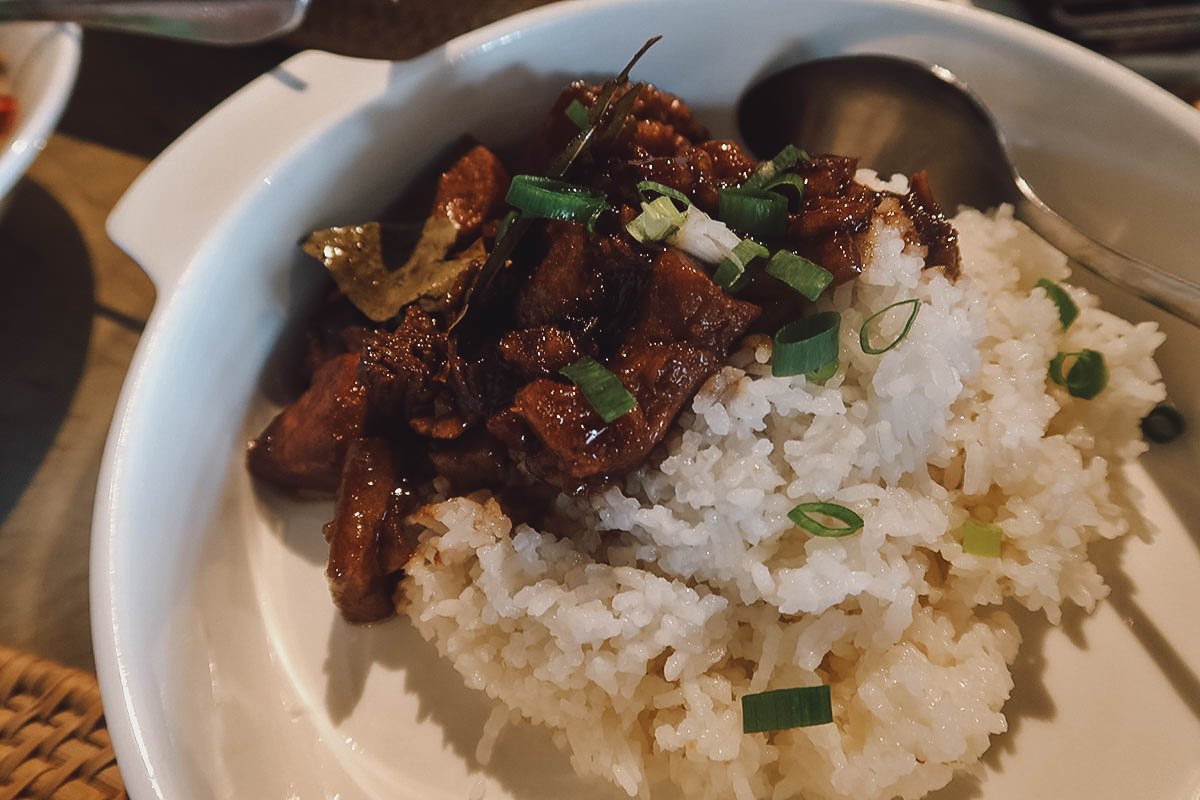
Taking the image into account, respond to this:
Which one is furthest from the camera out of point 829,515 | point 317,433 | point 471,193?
point 471,193

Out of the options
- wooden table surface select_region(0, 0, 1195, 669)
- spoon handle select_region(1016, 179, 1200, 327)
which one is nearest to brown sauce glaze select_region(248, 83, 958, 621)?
spoon handle select_region(1016, 179, 1200, 327)

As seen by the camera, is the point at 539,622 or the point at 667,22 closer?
the point at 539,622

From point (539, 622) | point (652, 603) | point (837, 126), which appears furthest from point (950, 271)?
point (539, 622)

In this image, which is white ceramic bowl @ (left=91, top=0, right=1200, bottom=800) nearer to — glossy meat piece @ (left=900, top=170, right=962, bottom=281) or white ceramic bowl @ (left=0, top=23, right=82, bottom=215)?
glossy meat piece @ (left=900, top=170, right=962, bottom=281)

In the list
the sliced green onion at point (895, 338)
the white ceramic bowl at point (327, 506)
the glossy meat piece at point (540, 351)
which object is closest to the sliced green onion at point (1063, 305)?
the white ceramic bowl at point (327, 506)

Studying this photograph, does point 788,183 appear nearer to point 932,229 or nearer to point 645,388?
point 932,229

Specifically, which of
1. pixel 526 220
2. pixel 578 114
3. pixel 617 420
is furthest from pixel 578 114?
pixel 617 420

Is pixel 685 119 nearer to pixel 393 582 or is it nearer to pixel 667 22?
pixel 667 22

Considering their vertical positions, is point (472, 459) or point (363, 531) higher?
point (472, 459)
